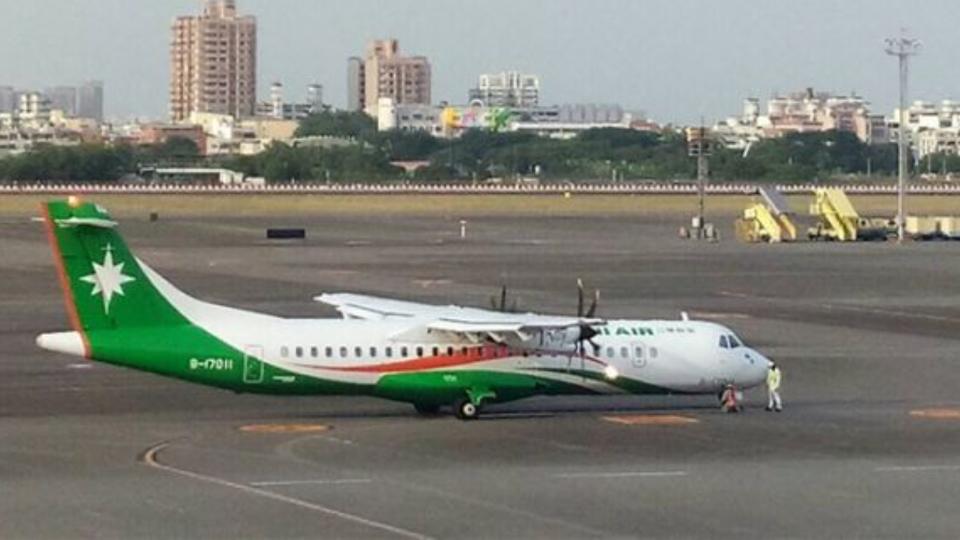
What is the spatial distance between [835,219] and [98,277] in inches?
3912

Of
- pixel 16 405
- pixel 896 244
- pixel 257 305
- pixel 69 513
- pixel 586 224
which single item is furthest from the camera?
pixel 586 224

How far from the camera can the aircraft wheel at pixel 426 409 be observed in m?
43.9

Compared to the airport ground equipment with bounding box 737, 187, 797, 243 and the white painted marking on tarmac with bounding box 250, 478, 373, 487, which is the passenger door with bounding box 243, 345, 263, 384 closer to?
the white painted marking on tarmac with bounding box 250, 478, 373, 487

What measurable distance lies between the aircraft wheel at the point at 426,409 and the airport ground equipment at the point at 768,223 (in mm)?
89222

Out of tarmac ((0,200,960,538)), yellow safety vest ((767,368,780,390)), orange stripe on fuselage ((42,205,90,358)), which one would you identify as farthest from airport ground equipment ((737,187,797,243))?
orange stripe on fuselage ((42,205,90,358))

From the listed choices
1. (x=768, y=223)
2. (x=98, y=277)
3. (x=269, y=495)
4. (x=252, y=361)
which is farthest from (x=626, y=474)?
(x=768, y=223)

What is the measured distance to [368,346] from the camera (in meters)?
42.7

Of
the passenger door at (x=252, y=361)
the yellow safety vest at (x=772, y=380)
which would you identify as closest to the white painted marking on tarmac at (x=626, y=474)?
the passenger door at (x=252, y=361)

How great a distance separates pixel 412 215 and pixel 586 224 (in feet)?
88.5

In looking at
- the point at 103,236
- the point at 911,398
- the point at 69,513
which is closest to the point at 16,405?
the point at 103,236

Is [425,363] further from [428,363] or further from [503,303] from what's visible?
[503,303]

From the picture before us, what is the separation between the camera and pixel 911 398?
48.7 metres

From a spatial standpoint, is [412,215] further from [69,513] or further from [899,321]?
[69,513]

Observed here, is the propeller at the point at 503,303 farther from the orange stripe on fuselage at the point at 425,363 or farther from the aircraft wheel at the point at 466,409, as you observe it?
the aircraft wheel at the point at 466,409
